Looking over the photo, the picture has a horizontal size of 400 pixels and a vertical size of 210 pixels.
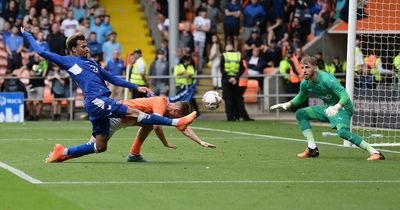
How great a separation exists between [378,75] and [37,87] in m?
9.90

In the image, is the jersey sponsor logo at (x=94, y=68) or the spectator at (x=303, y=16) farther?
the spectator at (x=303, y=16)

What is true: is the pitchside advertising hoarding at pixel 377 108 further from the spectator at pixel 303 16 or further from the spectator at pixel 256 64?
the spectator at pixel 303 16

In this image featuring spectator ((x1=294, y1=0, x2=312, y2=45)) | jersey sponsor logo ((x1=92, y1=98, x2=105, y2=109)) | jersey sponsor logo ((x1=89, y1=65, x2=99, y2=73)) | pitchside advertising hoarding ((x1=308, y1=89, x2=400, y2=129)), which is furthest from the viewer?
spectator ((x1=294, y1=0, x2=312, y2=45))

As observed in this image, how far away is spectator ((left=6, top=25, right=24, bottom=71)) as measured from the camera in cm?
3072

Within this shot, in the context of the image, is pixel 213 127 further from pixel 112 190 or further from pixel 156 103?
pixel 112 190

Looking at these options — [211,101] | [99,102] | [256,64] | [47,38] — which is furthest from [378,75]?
[99,102]

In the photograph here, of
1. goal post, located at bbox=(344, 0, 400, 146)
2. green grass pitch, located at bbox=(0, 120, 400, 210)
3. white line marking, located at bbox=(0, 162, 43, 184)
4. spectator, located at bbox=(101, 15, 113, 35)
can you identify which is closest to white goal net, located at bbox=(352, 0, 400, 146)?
goal post, located at bbox=(344, 0, 400, 146)

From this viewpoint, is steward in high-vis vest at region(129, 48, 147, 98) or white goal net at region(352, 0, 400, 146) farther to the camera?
steward in high-vis vest at region(129, 48, 147, 98)

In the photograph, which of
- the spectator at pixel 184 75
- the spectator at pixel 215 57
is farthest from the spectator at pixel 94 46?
the spectator at pixel 215 57

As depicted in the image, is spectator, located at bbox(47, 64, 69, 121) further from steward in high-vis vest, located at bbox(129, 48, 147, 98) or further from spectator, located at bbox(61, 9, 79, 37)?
steward in high-vis vest, located at bbox(129, 48, 147, 98)

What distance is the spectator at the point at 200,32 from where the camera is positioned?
32969 millimetres

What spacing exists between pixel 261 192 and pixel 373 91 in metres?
12.0

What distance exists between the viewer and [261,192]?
41.0ft

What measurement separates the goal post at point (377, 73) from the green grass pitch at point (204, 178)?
3.16 meters
